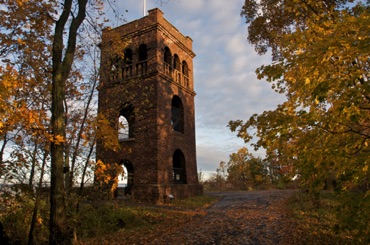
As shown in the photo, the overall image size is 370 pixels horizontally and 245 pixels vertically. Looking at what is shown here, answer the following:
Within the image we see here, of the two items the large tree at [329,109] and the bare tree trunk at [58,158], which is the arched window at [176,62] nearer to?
the bare tree trunk at [58,158]

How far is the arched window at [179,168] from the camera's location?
1886 centimetres

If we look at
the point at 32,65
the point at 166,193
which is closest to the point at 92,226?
the point at 32,65

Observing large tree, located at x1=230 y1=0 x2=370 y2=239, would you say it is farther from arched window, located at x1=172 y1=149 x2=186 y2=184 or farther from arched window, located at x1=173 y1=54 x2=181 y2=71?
arched window, located at x1=173 y1=54 x2=181 y2=71

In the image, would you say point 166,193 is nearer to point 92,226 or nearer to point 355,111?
point 92,226

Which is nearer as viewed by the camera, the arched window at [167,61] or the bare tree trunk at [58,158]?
the bare tree trunk at [58,158]

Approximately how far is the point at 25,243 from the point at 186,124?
14.2 meters

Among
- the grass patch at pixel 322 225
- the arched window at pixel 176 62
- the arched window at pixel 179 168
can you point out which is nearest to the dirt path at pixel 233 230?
the grass patch at pixel 322 225

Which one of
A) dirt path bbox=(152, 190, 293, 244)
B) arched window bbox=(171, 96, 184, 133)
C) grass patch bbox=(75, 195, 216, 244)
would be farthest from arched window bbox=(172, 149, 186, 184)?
dirt path bbox=(152, 190, 293, 244)

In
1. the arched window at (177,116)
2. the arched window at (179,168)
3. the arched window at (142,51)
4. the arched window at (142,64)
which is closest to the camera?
the arched window at (142,64)

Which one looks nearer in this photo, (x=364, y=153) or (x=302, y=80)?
(x=364, y=153)

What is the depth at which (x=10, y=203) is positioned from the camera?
667 centimetres

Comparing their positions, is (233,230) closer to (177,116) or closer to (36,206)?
(36,206)

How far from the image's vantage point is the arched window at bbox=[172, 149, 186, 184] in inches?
742

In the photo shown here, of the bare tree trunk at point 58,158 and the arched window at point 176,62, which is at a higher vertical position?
the arched window at point 176,62
